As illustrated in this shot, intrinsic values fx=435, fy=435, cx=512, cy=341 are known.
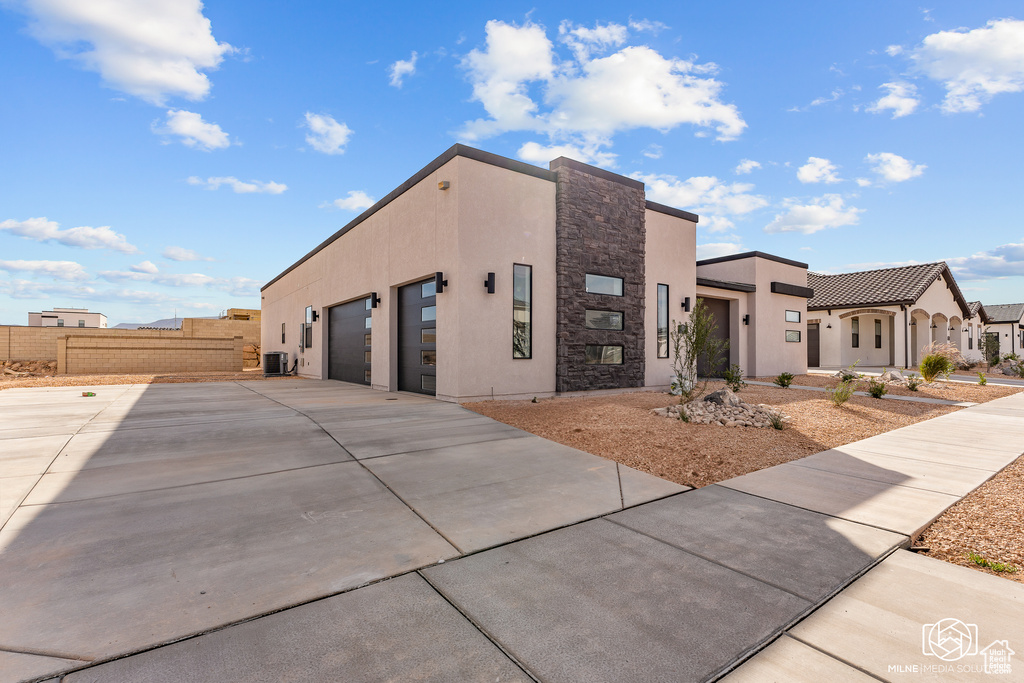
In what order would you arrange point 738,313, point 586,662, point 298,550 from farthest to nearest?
point 738,313 < point 298,550 < point 586,662

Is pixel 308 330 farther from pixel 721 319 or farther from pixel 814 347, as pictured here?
pixel 814 347

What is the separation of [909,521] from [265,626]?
410 centimetres

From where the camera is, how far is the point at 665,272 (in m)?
12.6

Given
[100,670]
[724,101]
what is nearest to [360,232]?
[724,101]

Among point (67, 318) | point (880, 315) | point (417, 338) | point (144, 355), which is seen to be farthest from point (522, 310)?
point (67, 318)

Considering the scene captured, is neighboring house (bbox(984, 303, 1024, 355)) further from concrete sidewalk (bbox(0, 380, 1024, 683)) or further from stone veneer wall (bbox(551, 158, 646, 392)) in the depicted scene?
concrete sidewalk (bbox(0, 380, 1024, 683))

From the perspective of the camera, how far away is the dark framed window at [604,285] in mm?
10835

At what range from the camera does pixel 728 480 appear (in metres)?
4.19

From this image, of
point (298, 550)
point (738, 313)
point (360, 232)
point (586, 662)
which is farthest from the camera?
point (738, 313)

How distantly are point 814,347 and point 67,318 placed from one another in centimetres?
8254

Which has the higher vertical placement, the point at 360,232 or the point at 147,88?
the point at 147,88

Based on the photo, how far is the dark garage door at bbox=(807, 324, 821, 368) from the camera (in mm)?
23566

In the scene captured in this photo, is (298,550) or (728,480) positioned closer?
(298,550)

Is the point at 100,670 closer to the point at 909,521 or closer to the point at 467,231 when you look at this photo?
the point at 909,521
